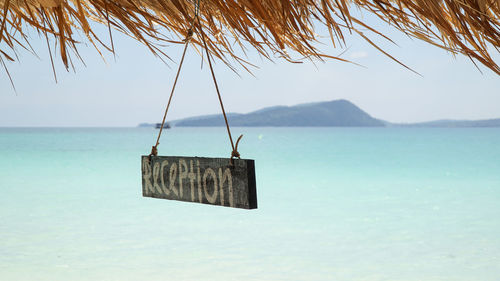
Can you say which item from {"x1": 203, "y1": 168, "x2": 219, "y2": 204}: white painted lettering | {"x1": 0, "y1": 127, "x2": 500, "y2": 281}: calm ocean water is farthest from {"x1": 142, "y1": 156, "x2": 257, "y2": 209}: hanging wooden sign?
{"x1": 0, "y1": 127, "x2": 500, "y2": 281}: calm ocean water

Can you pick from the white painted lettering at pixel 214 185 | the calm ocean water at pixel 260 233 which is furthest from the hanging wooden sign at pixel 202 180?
the calm ocean water at pixel 260 233

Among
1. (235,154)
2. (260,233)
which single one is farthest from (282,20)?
(260,233)

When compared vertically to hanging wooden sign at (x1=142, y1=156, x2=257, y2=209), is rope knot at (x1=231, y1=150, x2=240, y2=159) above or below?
above

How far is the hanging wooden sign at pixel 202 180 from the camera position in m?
1.29

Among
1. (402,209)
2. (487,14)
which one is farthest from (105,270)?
(402,209)

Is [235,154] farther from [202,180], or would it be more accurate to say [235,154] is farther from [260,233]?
[260,233]

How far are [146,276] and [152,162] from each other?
335 centimetres

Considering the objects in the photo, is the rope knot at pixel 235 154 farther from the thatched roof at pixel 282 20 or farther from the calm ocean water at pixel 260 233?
the calm ocean water at pixel 260 233

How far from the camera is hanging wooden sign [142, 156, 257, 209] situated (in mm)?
1295

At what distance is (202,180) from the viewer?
1.38 meters

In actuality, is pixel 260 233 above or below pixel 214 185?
below

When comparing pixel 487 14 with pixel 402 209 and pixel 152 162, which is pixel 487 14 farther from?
pixel 402 209

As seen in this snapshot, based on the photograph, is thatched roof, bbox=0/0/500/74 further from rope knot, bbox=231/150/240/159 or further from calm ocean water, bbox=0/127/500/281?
calm ocean water, bbox=0/127/500/281

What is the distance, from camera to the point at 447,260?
17.3ft
